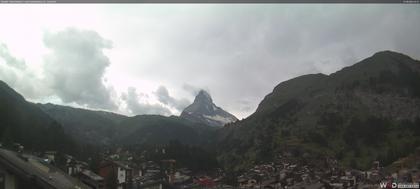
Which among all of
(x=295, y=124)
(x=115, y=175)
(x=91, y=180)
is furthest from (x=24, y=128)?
(x=295, y=124)

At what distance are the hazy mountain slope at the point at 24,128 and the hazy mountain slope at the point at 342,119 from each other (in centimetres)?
2074

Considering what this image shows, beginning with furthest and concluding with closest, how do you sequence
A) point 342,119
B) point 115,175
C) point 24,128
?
point 342,119 → point 24,128 → point 115,175

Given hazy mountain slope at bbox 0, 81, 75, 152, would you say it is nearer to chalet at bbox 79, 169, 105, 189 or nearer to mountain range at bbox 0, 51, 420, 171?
mountain range at bbox 0, 51, 420, 171

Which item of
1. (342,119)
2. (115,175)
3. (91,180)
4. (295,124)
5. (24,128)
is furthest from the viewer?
(295,124)

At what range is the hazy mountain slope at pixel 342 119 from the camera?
2522 inches

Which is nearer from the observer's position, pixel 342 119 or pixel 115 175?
pixel 115 175

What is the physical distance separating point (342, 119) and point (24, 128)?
6189 cm

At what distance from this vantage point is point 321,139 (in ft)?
255

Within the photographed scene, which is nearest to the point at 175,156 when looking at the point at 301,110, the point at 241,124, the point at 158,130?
the point at 158,130

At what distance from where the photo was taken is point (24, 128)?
1330 inches

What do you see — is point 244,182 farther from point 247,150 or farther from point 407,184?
point 247,150

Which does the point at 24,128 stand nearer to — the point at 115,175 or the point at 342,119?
the point at 115,175

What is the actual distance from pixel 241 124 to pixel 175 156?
55653mm

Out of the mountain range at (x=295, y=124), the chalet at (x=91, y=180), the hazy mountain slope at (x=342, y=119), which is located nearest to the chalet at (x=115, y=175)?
the chalet at (x=91, y=180)
